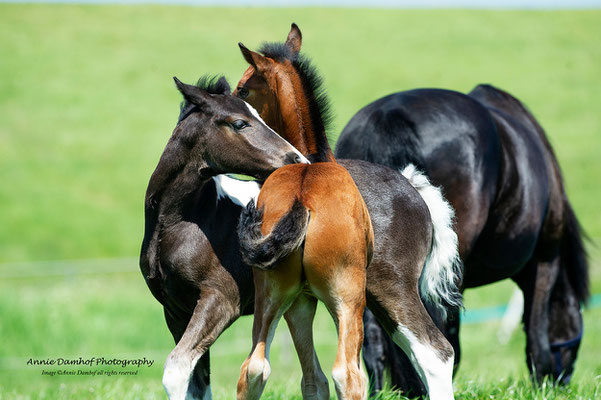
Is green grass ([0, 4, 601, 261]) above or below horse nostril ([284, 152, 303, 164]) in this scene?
below

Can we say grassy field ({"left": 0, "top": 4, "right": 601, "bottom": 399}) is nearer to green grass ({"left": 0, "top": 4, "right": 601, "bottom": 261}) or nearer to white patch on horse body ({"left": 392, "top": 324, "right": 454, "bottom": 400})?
green grass ({"left": 0, "top": 4, "right": 601, "bottom": 261})

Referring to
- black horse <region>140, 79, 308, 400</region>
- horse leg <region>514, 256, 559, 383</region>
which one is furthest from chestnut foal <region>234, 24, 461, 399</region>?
horse leg <region>514, 256, 559, 383</region>

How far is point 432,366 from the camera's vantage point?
131 inches

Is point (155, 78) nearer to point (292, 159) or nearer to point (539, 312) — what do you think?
point (539, 312)

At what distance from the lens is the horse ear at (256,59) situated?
155 inches

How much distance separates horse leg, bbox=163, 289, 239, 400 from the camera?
3213 mm

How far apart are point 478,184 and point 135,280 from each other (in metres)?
11.8

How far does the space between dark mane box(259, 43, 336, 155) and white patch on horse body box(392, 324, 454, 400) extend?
3.49 ft

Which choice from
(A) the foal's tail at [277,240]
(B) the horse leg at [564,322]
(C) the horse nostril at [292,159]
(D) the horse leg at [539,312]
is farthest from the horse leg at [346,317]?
(B) the horse leg at [564,322]

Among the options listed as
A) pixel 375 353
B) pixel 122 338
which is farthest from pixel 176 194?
pixel 122 338

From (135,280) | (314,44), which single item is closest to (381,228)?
(135,280)

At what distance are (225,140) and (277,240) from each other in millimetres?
839

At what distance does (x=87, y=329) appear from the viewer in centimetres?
1044

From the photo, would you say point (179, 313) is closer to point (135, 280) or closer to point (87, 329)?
point (87, 329)
